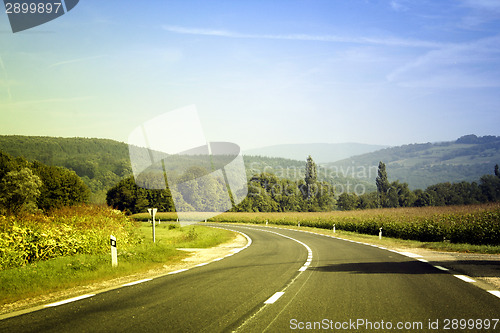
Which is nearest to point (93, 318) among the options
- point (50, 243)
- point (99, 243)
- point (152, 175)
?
point (50, 243)

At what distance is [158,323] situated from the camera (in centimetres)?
569

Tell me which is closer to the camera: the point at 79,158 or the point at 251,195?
the point at 79,158

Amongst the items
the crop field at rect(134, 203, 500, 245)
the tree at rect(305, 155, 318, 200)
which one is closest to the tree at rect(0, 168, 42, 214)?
the crop field at rect(134, 203, 500, 245)

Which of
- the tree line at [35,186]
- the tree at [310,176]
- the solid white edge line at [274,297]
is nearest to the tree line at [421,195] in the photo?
the tree at [310,176]

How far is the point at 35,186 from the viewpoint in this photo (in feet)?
203

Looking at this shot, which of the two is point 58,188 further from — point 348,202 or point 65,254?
point 348,202

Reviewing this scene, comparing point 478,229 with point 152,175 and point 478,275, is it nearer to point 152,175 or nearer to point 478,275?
point 478,275

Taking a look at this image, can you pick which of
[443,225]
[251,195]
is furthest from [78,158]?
[443,225]

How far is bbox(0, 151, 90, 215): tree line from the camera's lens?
6022cm

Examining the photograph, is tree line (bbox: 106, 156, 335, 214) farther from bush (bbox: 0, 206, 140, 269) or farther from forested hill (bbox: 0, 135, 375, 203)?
bush (bbox: 0, 206, 140, 269)

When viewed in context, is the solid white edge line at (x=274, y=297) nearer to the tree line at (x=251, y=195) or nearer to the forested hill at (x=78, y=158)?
the tree line at (x=251, y=195)

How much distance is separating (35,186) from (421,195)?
9265 cm

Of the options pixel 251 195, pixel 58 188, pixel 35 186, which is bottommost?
pixel 251 195

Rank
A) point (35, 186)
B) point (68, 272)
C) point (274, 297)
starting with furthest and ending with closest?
point (35, 186), point (68, 272), point (274, 297)
